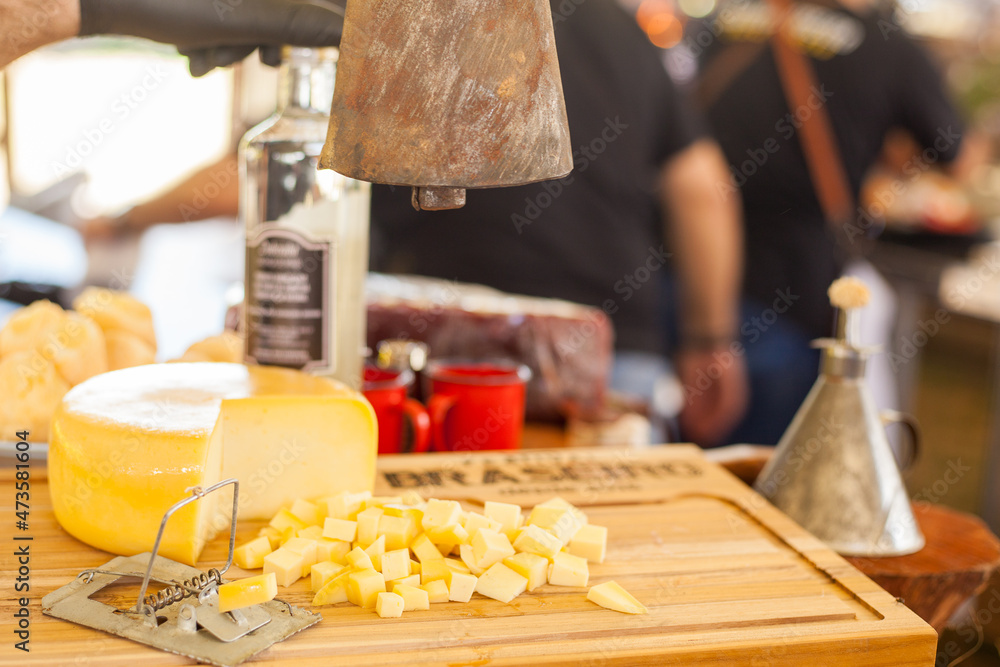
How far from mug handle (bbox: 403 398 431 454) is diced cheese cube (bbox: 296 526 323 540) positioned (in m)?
0.32

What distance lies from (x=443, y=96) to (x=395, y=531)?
41 cm

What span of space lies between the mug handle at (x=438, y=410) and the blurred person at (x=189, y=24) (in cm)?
49

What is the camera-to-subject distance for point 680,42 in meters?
2.99

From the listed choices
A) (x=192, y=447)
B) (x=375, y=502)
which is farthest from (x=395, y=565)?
(x=192, y=447)

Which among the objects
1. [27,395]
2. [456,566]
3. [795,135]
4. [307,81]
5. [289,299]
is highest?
[795,135]

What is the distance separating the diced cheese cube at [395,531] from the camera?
33.1 inches

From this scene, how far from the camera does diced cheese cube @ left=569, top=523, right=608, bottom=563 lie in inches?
34.5

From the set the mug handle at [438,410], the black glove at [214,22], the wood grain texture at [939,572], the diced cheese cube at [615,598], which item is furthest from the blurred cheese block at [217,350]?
the wood grain texture at [939,572]

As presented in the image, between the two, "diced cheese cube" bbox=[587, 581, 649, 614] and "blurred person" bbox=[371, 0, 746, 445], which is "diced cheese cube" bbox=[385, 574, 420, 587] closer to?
"diced cheese cube" bbox=[587, 581, 649, 614]

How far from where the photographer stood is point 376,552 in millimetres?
812

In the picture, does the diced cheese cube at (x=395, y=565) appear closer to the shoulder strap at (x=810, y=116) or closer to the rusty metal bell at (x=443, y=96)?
the rusty metal bell at (x=443, y=96)

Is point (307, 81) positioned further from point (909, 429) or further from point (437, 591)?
point (909, 429)

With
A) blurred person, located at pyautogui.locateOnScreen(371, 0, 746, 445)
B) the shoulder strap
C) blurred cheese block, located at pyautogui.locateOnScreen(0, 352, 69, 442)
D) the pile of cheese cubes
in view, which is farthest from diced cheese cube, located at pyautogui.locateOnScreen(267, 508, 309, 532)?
the shoulder strap

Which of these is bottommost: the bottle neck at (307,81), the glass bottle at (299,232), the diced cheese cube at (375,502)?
the diced cheese cube at (375,502)
